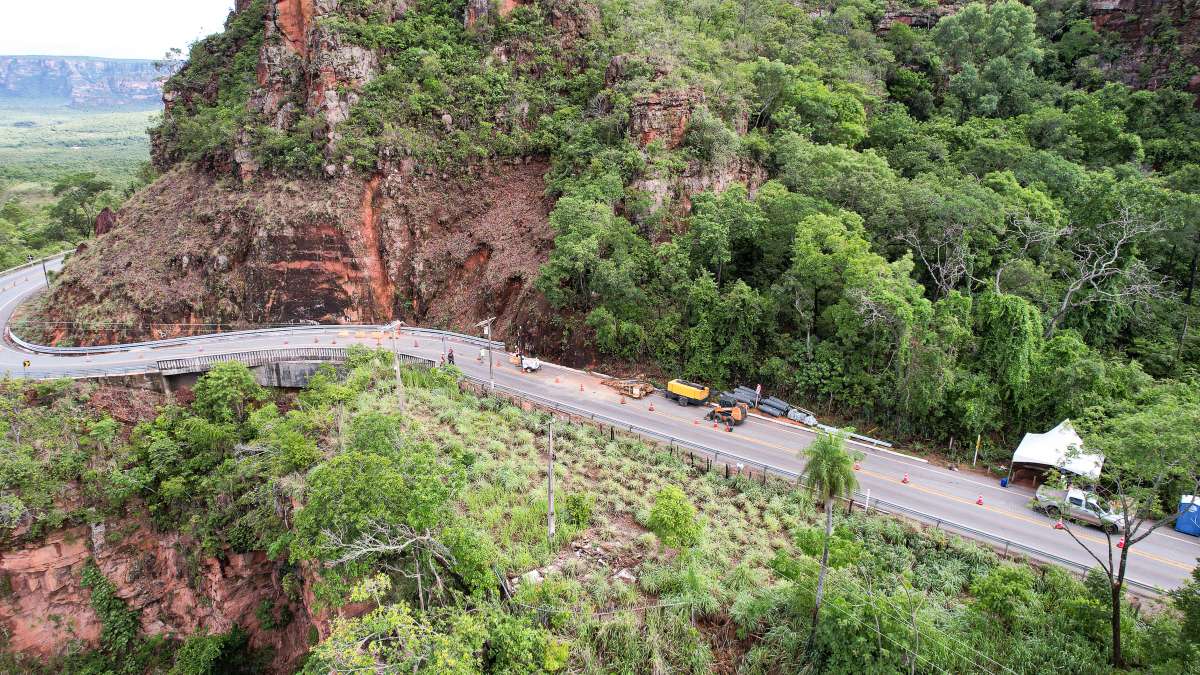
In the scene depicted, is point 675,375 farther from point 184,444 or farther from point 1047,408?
point 184,444

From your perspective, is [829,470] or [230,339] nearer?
[829,470]

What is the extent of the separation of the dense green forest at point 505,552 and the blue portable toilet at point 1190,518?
20.2 feet

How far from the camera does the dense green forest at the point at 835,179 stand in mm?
29469

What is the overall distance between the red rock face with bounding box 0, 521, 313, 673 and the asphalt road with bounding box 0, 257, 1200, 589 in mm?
10563

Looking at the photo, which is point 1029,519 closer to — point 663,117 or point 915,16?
point 663,117

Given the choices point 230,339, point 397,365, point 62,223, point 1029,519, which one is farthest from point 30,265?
point 1029,519

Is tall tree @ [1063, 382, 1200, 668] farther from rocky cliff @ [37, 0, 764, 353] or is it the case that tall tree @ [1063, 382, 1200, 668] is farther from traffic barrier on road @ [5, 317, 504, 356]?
traffic barrier on road @ [5, 317, 504, 356]

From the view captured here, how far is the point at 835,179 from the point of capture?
113 ft

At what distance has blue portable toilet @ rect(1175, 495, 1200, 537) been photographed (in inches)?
876

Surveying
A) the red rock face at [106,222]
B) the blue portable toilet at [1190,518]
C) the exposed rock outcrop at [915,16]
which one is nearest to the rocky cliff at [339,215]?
the red rock face at [106,222]

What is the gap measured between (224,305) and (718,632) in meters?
40.8

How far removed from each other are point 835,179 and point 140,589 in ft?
135

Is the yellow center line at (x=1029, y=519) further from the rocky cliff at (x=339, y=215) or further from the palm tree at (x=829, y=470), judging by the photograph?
the rocky cliff at (x=339, y=215)

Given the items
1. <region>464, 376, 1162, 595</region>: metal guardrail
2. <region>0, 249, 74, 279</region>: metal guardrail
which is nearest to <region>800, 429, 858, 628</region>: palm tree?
<region>464, 376, 1162, 595</region>: metal guardrail
